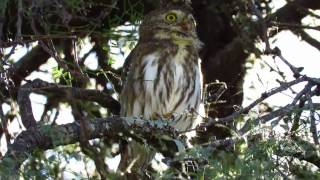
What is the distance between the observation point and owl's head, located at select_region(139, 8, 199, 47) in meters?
3.81

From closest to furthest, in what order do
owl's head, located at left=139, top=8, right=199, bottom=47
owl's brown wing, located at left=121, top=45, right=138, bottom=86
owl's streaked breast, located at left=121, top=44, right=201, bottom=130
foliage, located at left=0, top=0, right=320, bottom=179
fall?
foliage, located at left=0, top=0, right=320, bottom=179 < owl's streaked breast, located at left=121, top=44, right=201, bottom=130 < owl's brown wing, located at left=121, top=45, right=138, bottom=86 < owl's head, located at left=139, top=8, right=199, bottom=47

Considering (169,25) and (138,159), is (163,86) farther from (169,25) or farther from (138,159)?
(138,159)

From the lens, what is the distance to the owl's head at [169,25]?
3811mm

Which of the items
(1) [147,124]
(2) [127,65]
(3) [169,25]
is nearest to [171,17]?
(3) [169,25]

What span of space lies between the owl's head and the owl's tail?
84 cm

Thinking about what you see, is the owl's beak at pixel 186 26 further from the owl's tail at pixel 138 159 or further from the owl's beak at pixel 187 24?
the owl's tail at pixel 138 159

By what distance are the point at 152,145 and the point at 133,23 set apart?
98 cm

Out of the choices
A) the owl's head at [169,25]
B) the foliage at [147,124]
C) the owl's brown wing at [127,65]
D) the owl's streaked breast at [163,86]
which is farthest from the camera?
the owl's head at [169,25]

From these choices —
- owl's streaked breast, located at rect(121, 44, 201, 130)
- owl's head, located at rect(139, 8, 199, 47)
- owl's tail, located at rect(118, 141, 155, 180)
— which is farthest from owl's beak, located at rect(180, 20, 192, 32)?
owl's tail, located at rect(118, 141, 155, 180)

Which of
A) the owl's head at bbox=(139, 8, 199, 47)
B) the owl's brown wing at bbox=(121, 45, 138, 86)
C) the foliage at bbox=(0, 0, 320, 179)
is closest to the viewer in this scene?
the foliage at bbox=(0, 0, 320, 179)

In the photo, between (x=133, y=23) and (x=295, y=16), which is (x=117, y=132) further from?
(x=295, y=16)

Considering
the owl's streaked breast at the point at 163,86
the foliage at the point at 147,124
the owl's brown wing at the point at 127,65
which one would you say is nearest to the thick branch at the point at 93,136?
the foliage at the point at 147,124

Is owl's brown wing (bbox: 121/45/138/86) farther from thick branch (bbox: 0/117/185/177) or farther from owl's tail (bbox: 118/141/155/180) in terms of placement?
thick branch (bbox: 0/117/185/177)

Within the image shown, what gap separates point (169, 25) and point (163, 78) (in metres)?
0.37
